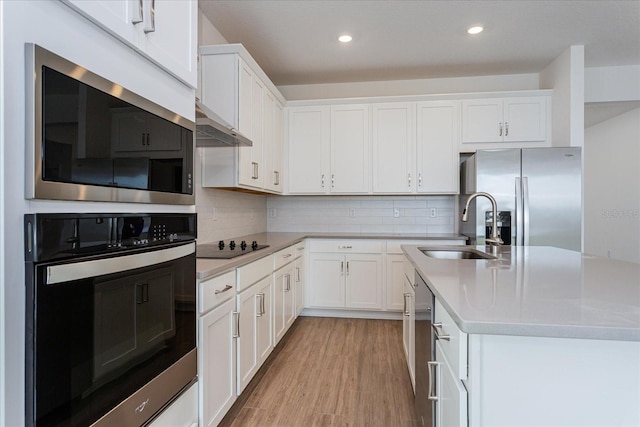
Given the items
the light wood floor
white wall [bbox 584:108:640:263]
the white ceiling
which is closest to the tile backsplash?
the light wood floor

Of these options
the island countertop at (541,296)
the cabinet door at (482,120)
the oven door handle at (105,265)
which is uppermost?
the cabinet door at (482,120)

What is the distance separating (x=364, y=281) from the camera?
143 inches

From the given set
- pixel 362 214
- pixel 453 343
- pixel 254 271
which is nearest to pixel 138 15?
pixel 453 343

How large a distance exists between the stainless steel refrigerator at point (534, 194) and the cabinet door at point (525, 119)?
1.72ft

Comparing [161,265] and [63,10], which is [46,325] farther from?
[63,10]

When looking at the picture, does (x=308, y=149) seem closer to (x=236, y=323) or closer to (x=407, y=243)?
(x=407, y=243)

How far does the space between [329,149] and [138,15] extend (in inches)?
118

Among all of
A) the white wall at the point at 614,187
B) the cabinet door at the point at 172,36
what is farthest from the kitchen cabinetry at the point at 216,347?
the white wall at the point at 614,187

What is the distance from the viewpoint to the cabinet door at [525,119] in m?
3.57

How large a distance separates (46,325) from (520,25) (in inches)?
142

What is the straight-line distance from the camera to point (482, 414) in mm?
859

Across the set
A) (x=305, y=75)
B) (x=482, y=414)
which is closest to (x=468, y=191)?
(x=305, y=75)

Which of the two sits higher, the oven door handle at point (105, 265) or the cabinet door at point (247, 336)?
the oven door handle at point (105, 265)

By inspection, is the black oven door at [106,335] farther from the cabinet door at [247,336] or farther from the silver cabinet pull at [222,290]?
the cabinet door at [247,336]
